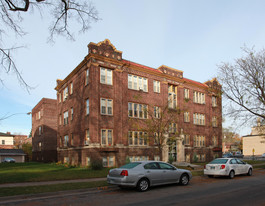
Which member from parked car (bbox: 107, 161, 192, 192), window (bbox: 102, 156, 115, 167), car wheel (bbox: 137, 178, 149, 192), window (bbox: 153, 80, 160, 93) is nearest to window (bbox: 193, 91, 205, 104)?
window (bbox: 153, 80, 160, 93)

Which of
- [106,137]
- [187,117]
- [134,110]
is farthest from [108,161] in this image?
[187,117]

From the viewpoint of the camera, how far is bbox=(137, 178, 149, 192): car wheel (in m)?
11.3

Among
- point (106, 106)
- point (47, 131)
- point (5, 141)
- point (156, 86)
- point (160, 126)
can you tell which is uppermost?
point (156, 86)

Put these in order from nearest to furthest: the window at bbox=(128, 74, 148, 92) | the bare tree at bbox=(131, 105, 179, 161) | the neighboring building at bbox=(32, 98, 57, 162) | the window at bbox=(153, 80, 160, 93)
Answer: the bare tree at bbox=(131, 105, 179, 161) → the window at bbox=(128, 74, 148, 92) → the window at bbox=(153, 80, 160, 93) → the neighboring building at bbox=(32, 98, 57, 162)

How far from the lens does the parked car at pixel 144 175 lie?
440 inches

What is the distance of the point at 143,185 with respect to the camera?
1144cm

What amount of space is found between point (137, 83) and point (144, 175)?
18215 mm

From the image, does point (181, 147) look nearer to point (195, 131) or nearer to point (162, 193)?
point (195, 131)

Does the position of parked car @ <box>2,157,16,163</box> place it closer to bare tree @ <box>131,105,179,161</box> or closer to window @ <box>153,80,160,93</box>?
bare tree @ <box>131,105,179,161</box>

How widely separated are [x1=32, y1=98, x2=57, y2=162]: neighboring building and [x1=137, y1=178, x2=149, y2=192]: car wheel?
34347mm

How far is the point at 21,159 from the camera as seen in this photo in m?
57.6

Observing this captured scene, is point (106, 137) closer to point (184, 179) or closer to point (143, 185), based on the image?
point (184, 179)

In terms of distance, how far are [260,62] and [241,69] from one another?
1750 millimetres

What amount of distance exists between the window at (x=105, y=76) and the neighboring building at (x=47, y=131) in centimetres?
2194
